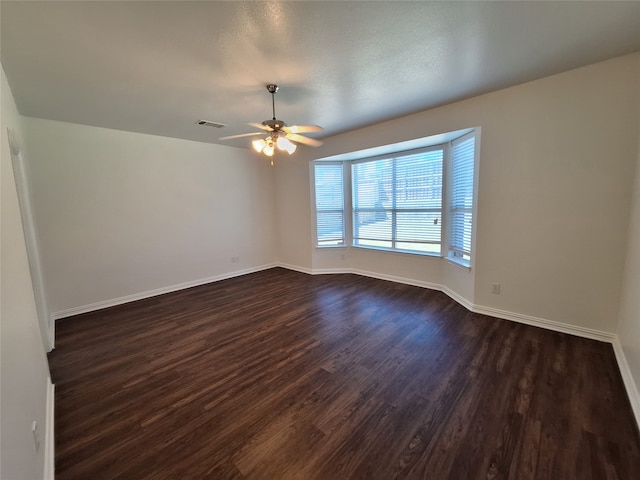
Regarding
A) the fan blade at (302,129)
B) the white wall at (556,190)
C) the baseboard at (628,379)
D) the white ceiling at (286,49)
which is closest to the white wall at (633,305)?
the baseboard at (628,379)

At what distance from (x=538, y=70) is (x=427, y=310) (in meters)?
2.81

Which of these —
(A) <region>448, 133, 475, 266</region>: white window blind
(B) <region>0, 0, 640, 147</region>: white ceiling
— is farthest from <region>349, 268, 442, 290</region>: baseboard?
(B) <region>0, 0, 640, 147</region>: white ceiling

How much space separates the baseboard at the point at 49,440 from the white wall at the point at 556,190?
157 inches

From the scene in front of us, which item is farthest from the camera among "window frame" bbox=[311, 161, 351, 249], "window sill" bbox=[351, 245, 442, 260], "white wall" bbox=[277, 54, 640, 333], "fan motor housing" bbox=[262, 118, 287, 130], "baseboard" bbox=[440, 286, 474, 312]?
"window frame" bbox=[311, 161, 351, 249]

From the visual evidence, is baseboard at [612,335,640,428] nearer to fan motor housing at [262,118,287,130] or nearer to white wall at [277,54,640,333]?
white wall at [277,54,640,333]

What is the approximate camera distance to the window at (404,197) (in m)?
3.62

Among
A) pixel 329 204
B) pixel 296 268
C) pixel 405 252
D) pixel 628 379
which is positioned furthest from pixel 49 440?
pixel 329 204

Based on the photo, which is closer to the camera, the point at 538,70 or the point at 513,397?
the point at 513,397

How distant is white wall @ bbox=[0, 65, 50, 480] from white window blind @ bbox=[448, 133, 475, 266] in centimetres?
402

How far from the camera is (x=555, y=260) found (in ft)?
8.93

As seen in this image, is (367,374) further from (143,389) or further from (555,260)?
(555,260)

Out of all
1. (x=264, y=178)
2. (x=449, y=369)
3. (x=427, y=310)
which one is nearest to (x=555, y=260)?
(x=427, y=310)

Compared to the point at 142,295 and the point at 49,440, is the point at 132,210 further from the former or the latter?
the point at 49,440

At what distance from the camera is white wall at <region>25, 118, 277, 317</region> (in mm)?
3412
